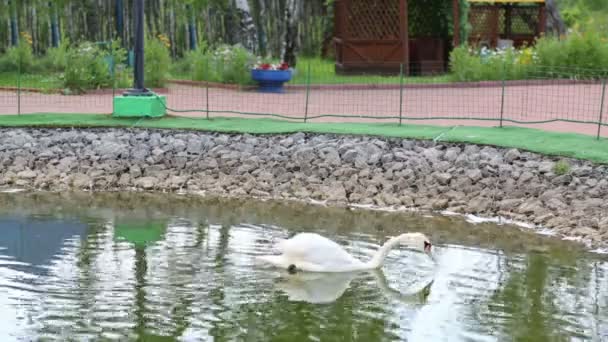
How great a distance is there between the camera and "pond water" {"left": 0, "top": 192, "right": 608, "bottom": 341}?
9.79 metres

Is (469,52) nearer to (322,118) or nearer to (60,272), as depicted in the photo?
(322,118)

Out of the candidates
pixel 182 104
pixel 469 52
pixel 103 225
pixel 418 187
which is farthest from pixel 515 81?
pixel 103 225

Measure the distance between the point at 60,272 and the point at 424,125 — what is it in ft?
26.0

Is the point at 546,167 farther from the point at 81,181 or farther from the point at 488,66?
the point at 488,66

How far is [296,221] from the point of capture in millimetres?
14539

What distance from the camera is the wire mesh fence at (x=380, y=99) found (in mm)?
18844

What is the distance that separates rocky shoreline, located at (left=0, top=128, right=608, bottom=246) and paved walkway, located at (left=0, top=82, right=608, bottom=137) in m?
1.35

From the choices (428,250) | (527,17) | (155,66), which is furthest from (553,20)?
(428,250)

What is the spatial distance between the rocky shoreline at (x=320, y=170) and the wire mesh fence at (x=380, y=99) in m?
1.39

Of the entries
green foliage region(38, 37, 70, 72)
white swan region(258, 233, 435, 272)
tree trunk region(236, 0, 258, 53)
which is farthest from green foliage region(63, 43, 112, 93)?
white swan region(258, 233, 435, 272)

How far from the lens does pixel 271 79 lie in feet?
76.2

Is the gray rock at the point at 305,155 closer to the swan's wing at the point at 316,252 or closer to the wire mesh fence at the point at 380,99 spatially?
the wire mesh fence at the point at 380,99

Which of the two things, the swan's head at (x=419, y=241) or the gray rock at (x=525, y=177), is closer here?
the swan's head at (x=419, y=241)

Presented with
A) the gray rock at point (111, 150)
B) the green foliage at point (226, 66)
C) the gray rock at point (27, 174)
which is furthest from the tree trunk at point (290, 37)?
the gray rock at point (27, 174)
